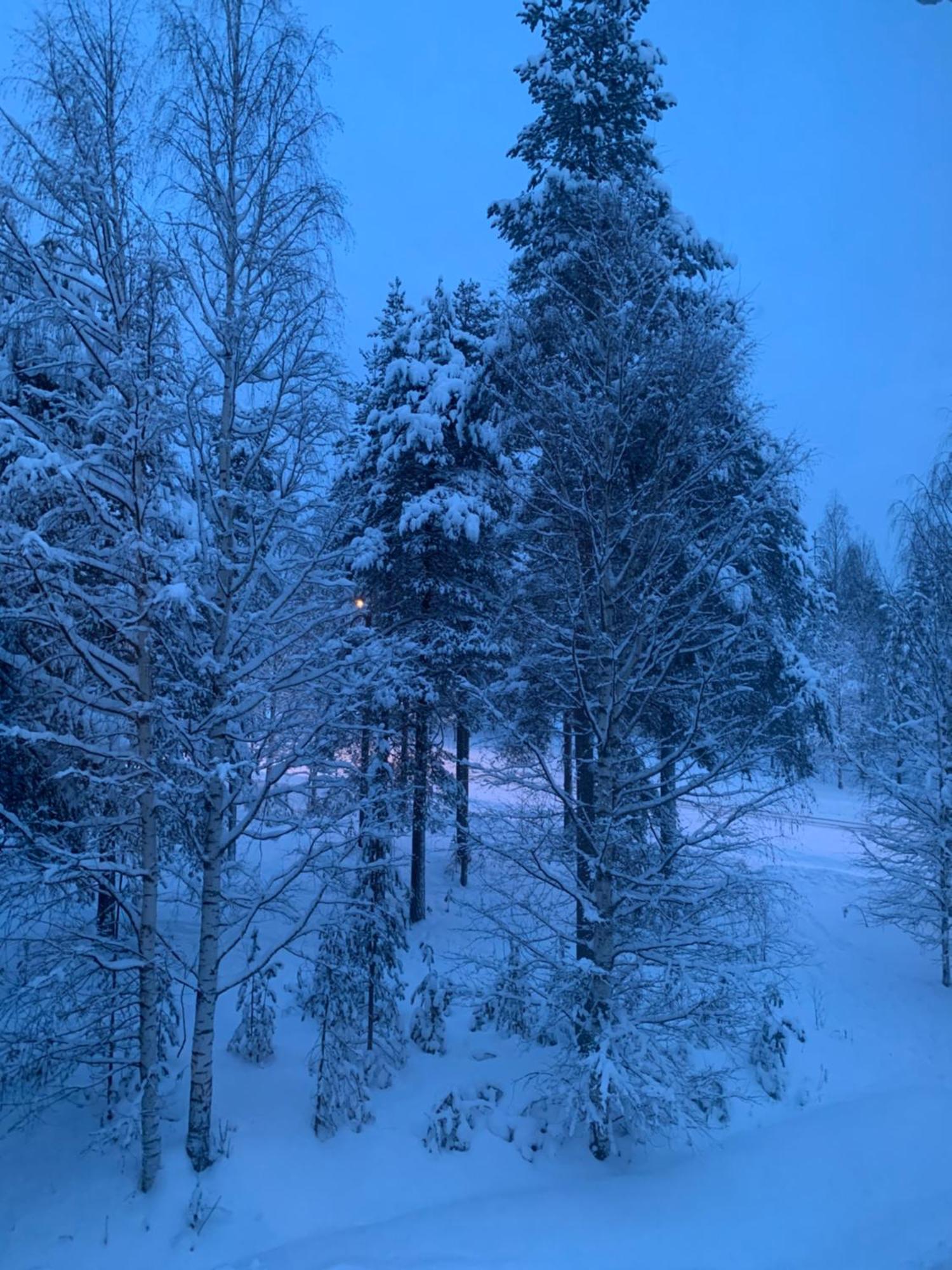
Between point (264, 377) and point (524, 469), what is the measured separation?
3.46 meters

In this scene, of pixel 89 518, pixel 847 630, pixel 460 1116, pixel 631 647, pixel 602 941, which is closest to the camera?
pixel 89 518

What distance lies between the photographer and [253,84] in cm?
755

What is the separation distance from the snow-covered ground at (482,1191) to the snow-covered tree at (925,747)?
3814mm

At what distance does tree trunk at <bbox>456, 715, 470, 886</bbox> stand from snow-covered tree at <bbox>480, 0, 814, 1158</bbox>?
0.54 metres

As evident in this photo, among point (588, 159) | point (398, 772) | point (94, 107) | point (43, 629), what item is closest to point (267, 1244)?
point (43, 629)

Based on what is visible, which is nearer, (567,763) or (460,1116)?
(460,1116)

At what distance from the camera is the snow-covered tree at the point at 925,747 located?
1281 cm

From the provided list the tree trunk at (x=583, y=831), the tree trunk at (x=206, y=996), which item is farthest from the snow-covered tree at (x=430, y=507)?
the tree trunk at (x=206, y=996)

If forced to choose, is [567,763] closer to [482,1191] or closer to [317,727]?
[317,727]

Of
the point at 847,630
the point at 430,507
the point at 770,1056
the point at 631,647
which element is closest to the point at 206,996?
the point at 631,647

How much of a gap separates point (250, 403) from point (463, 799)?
6.41 m

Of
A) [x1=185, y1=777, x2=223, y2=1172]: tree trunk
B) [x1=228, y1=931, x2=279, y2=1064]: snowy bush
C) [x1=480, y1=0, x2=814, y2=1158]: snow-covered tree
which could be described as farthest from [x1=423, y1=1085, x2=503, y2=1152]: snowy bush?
[x1=185, y1=777, x2=223, y2=1172]: tree trunk

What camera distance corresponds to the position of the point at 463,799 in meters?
11.2

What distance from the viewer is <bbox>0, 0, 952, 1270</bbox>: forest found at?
21.7 feet
